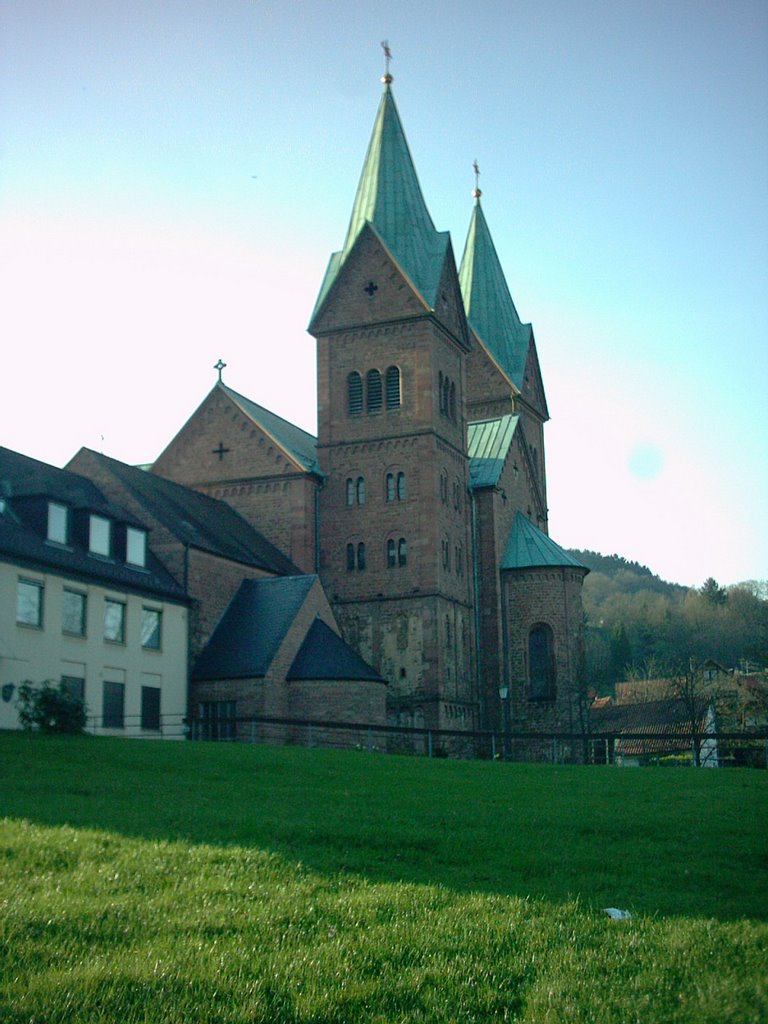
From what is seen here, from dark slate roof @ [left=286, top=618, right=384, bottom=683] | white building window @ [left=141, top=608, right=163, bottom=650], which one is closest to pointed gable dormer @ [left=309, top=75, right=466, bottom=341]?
dark slate roof @ [left=286, top=618, right=384, bottom=683]

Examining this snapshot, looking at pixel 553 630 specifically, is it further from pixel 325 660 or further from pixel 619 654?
pixel 619 654

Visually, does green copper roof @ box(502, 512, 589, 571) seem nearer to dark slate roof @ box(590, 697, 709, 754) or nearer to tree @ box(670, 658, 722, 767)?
tree @ box(670, 658, 722, 767)

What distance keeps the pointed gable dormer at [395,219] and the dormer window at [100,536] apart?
19.1m

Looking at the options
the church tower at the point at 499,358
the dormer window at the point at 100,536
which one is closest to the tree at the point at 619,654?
the church tower at the point at 499,358

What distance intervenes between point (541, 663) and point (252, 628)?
57.2 ft

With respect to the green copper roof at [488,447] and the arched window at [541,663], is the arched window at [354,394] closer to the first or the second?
the green copper roof at [488,447]

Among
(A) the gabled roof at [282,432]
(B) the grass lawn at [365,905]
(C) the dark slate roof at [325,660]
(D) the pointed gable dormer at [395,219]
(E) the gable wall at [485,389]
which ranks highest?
(D) the pointed gable dormer at [395,219]

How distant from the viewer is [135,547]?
138 feet

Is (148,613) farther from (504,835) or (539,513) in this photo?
(539,513)

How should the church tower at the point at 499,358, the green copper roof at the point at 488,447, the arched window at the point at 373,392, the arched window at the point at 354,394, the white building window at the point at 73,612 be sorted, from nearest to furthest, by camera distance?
the white building window at the point at 73,612 → the arched window at the point at 373,392 → the arched window at the point at 354,394 → the green copper roof at the point at 488,447 → the church tower at the point at 499,358

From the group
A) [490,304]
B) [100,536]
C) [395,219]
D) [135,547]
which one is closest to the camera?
[100,536]

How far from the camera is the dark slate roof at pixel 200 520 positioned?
150 ft

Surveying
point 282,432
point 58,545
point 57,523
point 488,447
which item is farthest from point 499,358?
point 58,545

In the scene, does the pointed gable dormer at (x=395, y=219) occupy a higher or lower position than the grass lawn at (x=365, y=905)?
higher
